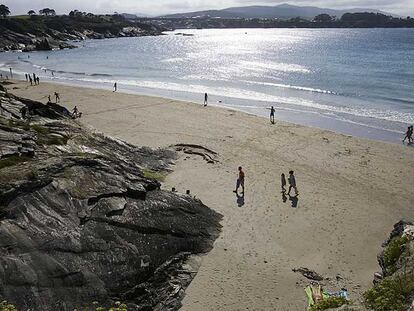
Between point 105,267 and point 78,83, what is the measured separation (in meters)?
57.5

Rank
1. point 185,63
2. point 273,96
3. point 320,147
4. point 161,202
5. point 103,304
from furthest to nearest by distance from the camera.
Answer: point 185,63, point 273,96, point 320,147, point 161,202, point 103,304

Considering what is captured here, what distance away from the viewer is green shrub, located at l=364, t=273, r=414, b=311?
7219mm

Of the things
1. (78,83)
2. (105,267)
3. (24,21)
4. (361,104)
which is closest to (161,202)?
(105,267)

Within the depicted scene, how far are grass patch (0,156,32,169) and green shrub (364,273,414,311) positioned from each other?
12.5 metres

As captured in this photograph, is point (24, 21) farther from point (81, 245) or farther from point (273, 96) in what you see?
point (81, 245)

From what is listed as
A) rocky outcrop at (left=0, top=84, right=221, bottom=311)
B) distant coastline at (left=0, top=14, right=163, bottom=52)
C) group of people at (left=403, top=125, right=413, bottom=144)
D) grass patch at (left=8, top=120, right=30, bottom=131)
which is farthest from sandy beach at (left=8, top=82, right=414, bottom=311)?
distant coastline at (left=0, top=14, right=163, bottom=52)

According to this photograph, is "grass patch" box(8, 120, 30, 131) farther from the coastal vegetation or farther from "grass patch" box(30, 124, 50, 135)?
the coastal vegetation

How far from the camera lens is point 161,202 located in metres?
17.6

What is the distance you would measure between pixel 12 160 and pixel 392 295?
520 inches

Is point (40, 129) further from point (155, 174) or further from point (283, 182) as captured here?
point (283, 182)

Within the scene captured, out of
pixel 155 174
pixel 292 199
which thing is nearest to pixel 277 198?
pixel 292 199

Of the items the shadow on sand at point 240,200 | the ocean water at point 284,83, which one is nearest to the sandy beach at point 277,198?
the shadow on sand at point 240,200

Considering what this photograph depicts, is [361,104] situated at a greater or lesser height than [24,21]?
lesser

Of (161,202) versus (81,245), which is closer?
(81,245)
